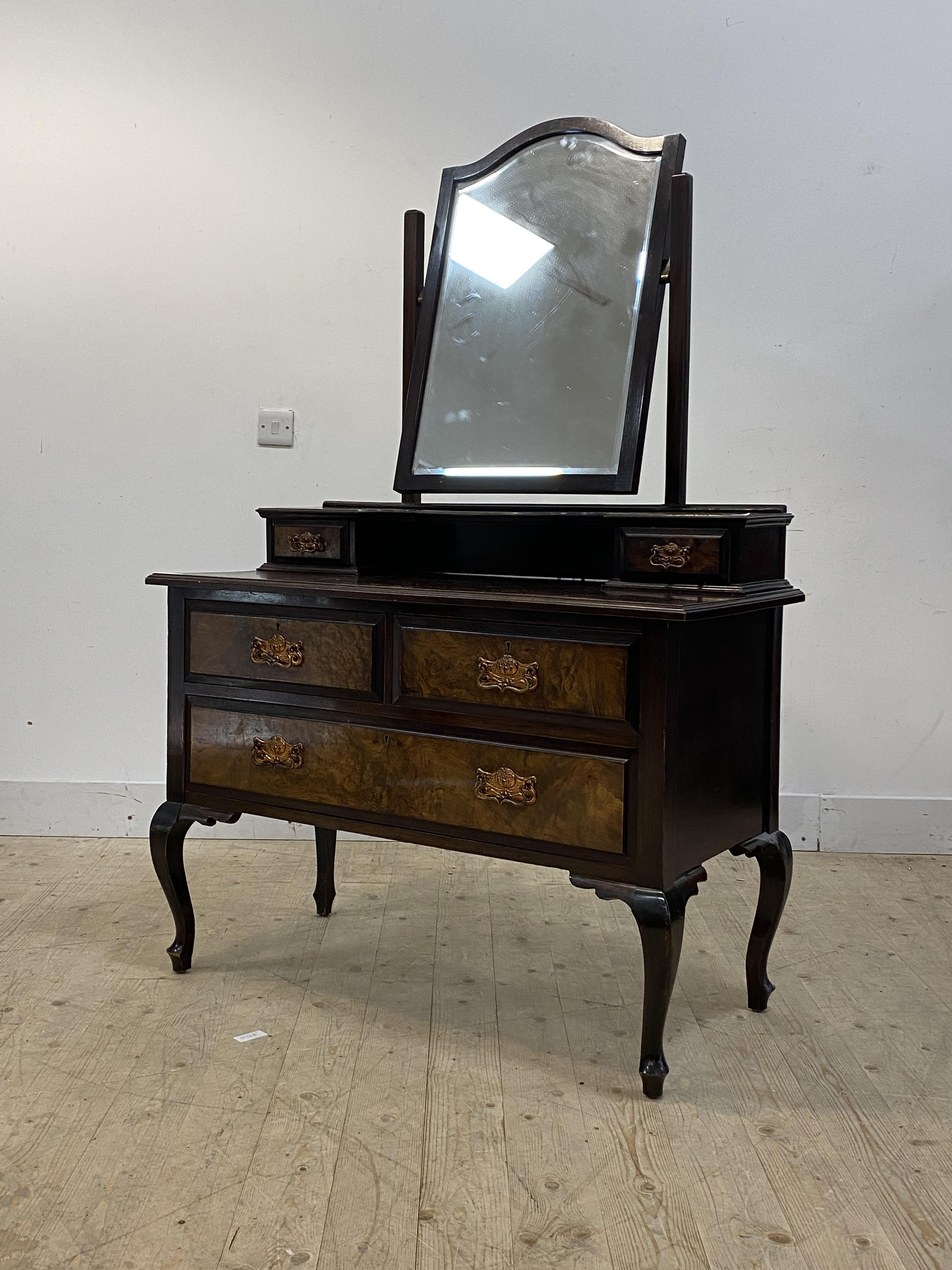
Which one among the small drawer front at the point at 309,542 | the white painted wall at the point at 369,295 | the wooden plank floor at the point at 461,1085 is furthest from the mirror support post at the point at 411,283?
the wooden plank floor at the point at 461,1085

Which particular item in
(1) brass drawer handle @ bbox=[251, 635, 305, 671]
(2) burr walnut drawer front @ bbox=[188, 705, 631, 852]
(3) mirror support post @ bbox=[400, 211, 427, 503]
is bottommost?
(2) burr walnut drawer front @ bbox=[188, 705, 631, 852]

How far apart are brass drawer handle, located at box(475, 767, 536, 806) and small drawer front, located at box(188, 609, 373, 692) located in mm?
281

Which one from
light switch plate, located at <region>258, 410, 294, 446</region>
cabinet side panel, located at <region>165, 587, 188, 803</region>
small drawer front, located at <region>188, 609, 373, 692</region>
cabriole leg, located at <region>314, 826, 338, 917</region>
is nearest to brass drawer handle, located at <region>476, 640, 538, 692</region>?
small drawer front, located at <region>188, 609, 373, 692</region>

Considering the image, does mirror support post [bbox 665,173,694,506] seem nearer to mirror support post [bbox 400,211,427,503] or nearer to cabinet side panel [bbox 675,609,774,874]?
cabinet side panel [bbox 675,609,774,874]

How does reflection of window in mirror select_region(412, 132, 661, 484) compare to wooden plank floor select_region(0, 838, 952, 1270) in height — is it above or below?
above

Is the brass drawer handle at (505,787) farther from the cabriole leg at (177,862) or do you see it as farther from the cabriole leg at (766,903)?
the cabriole leg at (177,862)

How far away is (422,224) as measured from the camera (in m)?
2.63

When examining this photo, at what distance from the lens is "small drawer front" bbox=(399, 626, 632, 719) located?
5.99ft

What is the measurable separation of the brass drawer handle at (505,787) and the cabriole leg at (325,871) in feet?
2.71

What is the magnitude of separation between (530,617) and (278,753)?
2.05 ft

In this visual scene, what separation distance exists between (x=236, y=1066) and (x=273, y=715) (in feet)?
2.12

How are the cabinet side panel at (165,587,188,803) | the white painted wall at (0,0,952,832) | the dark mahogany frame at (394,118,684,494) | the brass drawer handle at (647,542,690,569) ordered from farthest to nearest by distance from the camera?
1. the white painted wall at (0,0,952,832)
2. the cabinet side panel at (165,587,188,803)
3. the dark mahogany frame at (394,118,684,494)
4. the brass drawer handle at (647,542,690,569)

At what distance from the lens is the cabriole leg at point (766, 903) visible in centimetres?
216

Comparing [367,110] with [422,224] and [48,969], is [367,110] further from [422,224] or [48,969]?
[48,969]
